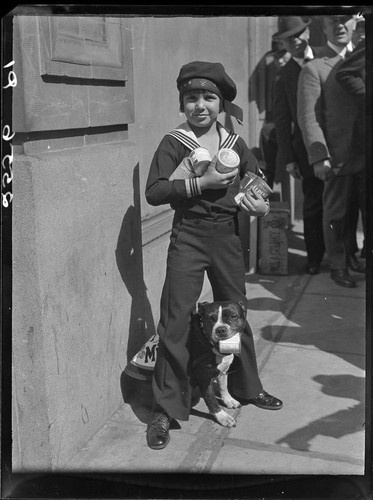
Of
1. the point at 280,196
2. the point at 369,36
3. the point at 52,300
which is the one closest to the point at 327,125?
the point at 280,196

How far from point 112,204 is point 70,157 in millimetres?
509

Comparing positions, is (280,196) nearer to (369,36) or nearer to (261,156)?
(261,156)

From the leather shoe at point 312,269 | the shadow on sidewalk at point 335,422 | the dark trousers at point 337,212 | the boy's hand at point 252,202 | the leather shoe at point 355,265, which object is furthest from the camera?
the leather shoe at point 355,265

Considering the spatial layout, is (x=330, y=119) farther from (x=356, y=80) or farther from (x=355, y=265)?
(x=355, y=265)

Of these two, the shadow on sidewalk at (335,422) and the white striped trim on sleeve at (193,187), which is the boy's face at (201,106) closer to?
the white striped trim on sleeve at (193,187)

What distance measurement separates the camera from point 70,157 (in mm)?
3273

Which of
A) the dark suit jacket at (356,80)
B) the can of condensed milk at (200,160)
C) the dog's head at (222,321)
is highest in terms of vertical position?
the dark suit jacket at (356,80)

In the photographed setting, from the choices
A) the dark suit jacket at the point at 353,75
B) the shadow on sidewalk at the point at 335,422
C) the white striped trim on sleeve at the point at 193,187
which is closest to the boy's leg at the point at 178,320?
the white striped trim on sleeve at the point at 193,187

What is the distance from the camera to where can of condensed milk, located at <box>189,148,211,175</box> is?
3.34 metres

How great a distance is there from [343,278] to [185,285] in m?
2.90

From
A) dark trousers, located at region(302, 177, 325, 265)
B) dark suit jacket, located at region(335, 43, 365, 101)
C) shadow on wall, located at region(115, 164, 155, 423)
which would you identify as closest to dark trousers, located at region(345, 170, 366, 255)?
dark trousers, located at region(302, 177, 325, 265)

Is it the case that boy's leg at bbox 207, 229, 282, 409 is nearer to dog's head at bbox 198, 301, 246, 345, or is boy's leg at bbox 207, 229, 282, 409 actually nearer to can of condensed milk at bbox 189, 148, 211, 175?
dog's head at bbox 198, 301, 246, 345

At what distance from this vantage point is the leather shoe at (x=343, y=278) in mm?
6043

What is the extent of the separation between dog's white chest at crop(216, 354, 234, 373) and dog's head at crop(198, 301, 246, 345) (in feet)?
0.75
